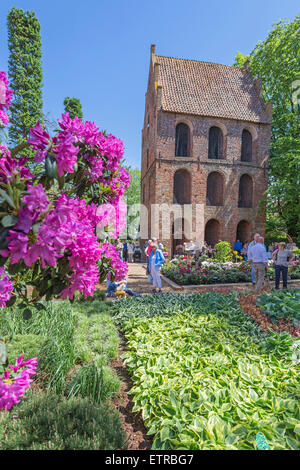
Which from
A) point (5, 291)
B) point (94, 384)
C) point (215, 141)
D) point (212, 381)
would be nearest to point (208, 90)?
point (215, 141)

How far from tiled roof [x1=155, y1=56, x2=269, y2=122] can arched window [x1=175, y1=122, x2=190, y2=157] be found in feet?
3.96

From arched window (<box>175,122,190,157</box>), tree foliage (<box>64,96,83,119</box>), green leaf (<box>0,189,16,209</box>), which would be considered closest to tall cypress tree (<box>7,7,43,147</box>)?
tree foliage (<box>64,96,83,119</box>)

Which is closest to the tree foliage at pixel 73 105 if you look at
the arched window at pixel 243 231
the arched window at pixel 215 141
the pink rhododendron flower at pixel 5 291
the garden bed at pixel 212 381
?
the arched window at pixel 215 141

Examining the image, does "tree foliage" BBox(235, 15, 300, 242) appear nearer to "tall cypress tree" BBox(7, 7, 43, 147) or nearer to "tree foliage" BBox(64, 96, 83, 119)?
"tree foliage" BBox(64, 96, 83, 119)

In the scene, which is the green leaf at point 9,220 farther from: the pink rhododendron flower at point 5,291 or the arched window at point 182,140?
the arched window at point 182,140

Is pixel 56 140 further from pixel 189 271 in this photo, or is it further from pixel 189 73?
pixel 189 73

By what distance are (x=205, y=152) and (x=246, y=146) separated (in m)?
4.01

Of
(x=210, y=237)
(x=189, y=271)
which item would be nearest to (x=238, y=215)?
(x=210, y=237)

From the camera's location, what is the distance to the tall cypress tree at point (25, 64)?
17.6 meters

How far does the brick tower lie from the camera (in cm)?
1745

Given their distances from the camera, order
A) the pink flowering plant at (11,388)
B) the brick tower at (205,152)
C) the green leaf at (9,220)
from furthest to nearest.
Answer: the brick tower at (205,152), the pink flowering plant at (11,388), the green leaf at (9,220)

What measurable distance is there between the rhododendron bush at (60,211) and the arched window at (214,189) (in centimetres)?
1764

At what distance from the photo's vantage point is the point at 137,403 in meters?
2.77
